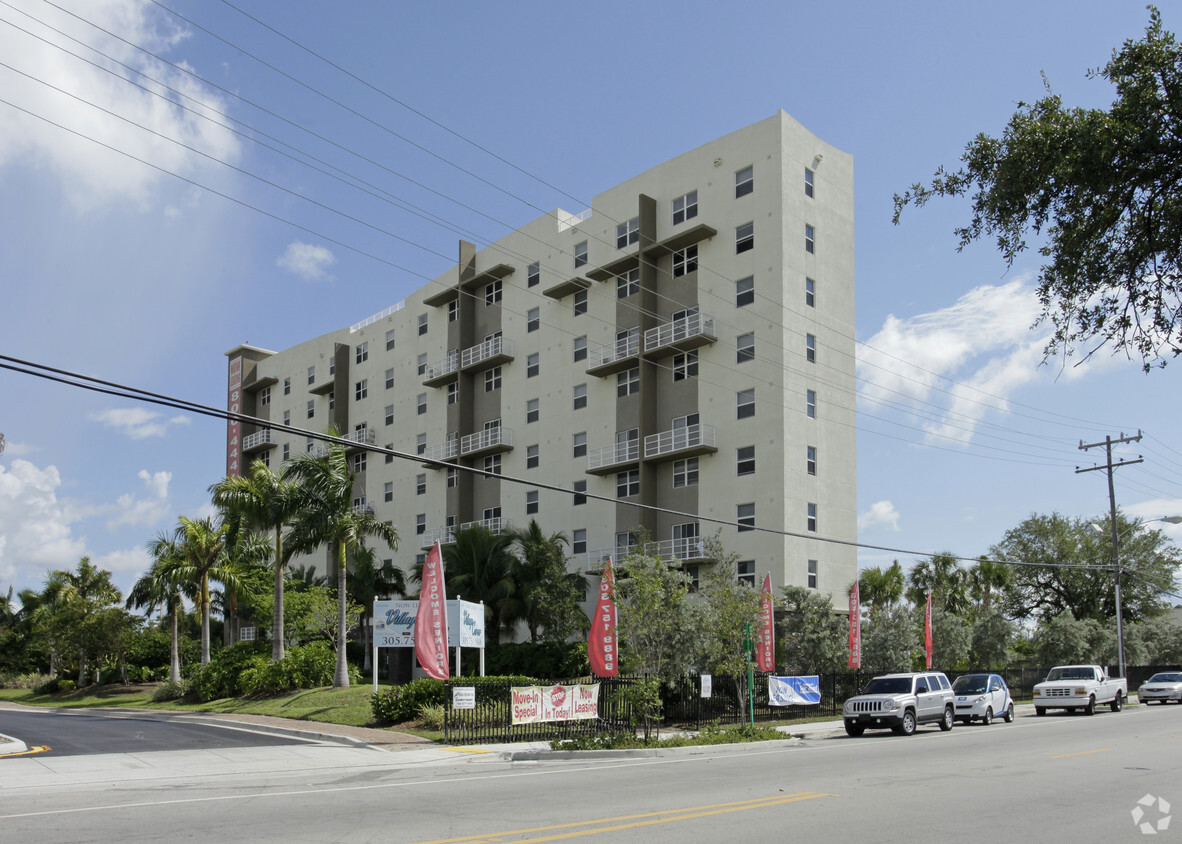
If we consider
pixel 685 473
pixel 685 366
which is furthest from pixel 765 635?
pixel 685 366

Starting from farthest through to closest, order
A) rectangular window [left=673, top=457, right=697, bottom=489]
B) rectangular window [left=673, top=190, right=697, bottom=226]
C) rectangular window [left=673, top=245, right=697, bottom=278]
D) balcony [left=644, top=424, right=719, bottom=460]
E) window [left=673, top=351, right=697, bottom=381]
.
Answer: rectangular window [left=673, top=190, right=697, bottom=226]
rectangular window [left=673, top=245, right=697, bottom=278]
window [left=673, top=351, right=697, bottom=381]
rectangular window [left=673, top=457, right=697, bottom=489]
balcony [left=644, top=424, right=719, bottom=460]

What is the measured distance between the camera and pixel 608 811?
40.0 ft

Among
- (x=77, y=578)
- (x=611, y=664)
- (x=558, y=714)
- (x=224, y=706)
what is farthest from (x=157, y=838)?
(x=77, y=578)

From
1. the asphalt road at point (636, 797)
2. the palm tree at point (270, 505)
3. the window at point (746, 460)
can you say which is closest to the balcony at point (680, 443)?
the window at point (746, 460)

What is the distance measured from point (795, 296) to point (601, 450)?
12952 millimetres

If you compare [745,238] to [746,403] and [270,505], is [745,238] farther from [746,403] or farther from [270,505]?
[270,505]

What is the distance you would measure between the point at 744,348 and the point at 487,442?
18.8 meters

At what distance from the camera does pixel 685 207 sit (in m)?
49.5

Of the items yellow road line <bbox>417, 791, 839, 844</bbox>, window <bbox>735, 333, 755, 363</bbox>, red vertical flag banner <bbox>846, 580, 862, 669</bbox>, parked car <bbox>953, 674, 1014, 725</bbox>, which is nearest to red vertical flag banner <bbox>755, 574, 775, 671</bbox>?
red vertical flag banner <bbox>846, 580, 862, 669</bbox>

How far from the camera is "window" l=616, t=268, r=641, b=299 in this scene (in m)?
50.8

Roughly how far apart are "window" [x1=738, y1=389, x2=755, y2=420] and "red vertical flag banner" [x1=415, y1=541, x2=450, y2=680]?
914 inches

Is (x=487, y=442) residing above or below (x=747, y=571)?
above

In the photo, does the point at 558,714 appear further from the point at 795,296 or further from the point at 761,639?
the point at 795,296

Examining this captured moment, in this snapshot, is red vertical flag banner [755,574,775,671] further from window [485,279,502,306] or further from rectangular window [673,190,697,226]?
window [485,279,502,306]
